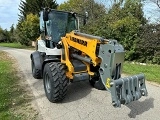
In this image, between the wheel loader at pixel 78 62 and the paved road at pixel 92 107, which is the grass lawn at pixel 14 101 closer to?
the paved road at pixel 92 107

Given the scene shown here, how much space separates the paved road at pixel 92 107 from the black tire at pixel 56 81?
9.1 inches

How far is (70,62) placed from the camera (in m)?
6.04

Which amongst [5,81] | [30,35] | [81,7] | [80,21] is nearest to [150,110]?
[80,21]

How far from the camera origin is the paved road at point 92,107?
504 cm

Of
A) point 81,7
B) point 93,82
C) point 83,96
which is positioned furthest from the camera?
point 81,7

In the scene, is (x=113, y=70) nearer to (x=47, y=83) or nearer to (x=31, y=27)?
(x=47, y=83)

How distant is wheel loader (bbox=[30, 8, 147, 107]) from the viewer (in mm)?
4664

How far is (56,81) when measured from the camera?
A: 5.64 m

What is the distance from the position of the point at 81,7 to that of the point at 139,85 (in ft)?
73.0

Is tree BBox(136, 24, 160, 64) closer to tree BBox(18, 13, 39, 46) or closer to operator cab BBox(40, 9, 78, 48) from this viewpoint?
operator cab BBox(40, 9, 78, 48)

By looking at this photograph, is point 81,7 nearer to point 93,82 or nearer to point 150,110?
point 93,82

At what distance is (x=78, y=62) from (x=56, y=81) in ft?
2.88

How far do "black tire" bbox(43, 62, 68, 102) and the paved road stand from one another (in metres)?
0.23

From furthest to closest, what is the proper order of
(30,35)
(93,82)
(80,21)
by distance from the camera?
(30,35) < (80,21) < (93,82)
